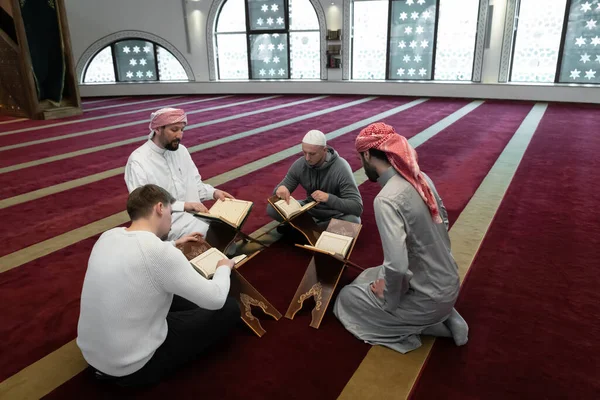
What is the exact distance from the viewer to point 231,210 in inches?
128

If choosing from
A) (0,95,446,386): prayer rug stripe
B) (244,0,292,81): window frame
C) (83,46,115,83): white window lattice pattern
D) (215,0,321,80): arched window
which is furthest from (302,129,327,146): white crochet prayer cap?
(83,46,115,83): white window lattice pattern

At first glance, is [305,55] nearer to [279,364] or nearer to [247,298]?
[247,298]

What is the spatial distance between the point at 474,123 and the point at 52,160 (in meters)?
6.63

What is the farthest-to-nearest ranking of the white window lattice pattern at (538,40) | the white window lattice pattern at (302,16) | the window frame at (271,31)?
the window frame at (271,31)
the white window lattice pattern at (302,16)
the white window lattice pattern at (538,40)

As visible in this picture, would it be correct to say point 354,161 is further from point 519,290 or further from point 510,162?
point 519,290

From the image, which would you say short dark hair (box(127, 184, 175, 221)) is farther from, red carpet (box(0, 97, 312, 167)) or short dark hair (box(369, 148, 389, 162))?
red carpet (box(0, 97, 312, 167))

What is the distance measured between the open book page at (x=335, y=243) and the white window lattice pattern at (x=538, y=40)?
10.2 m

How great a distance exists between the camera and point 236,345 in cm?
243

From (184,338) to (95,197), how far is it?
315 cm

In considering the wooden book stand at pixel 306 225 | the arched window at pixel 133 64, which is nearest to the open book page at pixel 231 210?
the wooden book stand at pixel 306 225

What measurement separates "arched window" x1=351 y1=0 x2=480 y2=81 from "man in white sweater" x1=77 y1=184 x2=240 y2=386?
11.1m

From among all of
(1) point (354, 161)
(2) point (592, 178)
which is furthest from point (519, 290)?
(1) point (354, 161)

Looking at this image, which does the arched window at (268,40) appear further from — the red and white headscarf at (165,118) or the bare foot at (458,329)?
the bare foot at (458,329)

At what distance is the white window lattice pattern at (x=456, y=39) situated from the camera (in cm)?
1135
